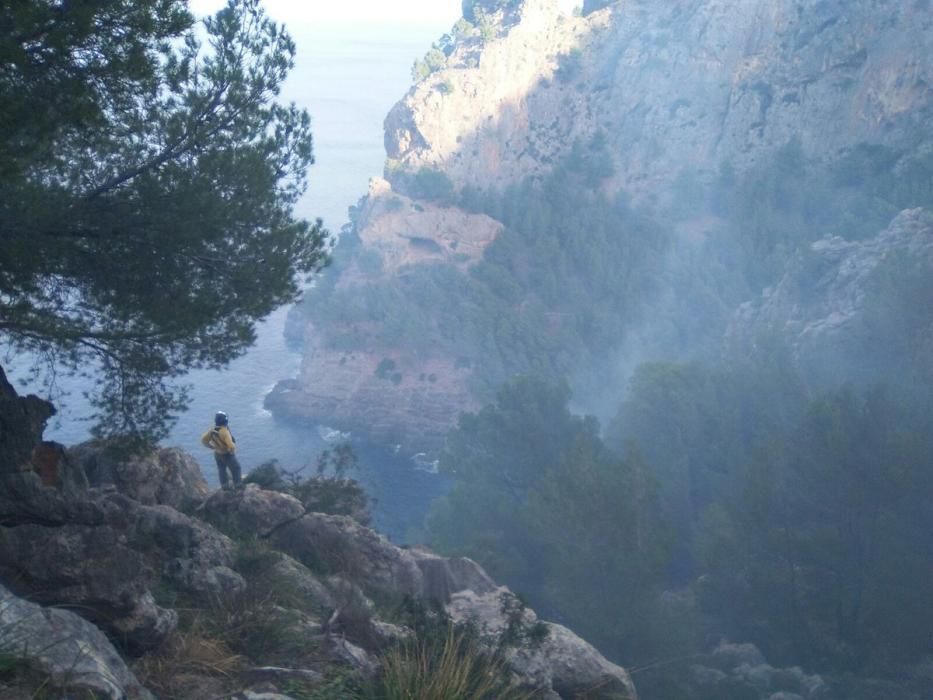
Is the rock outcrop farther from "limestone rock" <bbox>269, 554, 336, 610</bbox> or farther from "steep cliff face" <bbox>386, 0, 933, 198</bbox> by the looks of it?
"steep cliff face" <bbox>386, 0, 933, 198</bbox>

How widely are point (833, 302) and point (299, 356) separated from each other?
105ft

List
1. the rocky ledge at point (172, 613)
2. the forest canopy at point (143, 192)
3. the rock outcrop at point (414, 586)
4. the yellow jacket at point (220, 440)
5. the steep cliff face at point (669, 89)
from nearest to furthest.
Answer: the rocky ledge at point (172, 613) → the forest canopy at point (143, 192) → the rock outcrop at point (414, 586) → the yellow jacket at point (220, 440) → the steep cliff face at point (669, 89)

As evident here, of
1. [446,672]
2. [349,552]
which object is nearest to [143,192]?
[446,672]

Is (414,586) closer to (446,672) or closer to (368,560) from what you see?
(368,560)

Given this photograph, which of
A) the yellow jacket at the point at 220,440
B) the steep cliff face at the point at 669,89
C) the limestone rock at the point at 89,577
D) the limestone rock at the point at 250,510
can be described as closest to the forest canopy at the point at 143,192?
the limestone rock at the point at 89,577

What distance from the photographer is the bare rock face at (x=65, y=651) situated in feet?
15.8

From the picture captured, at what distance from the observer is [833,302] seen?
37.4 metres

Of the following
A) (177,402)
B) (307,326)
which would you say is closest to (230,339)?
(177,402)

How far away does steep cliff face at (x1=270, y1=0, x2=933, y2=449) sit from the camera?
5131cm

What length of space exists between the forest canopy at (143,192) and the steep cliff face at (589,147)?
4123 centimetres

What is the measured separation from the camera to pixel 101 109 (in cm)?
703

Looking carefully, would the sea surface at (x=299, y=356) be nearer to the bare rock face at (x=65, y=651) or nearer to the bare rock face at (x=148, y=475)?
the bare rock face at (x=148, y=475)

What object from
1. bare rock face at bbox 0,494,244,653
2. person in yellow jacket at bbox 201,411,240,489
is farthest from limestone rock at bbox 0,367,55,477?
person in yellow jacket at bbox 201,411,240,489

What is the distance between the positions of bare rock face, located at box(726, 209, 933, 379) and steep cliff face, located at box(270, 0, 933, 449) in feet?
24.7
